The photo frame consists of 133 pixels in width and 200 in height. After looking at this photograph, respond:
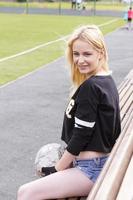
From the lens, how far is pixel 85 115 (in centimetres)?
373

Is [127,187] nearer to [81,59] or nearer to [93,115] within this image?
[93,115]

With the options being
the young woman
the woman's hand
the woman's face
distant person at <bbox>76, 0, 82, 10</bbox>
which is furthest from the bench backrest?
distant person at <bbox>76, 0, 82, 10</bbox>

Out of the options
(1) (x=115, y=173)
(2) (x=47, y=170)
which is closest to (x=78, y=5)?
(2) (x=47, y=170)

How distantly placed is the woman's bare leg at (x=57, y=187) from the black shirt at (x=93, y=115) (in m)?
0.19

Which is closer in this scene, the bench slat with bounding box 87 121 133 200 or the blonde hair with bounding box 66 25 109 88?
the bench slat with bounding box 87 121 133 200

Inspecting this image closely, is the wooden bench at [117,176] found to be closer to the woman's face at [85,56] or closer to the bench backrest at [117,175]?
the bench backrest at [117,175]

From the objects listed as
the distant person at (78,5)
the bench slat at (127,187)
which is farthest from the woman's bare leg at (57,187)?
the distant person at (78,5)

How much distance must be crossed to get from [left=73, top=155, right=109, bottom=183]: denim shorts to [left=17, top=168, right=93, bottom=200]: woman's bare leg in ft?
0.15

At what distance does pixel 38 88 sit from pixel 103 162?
7.17 metres

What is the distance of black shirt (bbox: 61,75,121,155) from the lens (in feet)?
12.2

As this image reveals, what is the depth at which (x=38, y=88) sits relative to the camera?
10.9m

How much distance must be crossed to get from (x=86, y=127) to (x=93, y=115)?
0.09 m

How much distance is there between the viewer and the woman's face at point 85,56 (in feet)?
12.7

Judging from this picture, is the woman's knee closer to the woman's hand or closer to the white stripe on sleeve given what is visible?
the woman's hand
